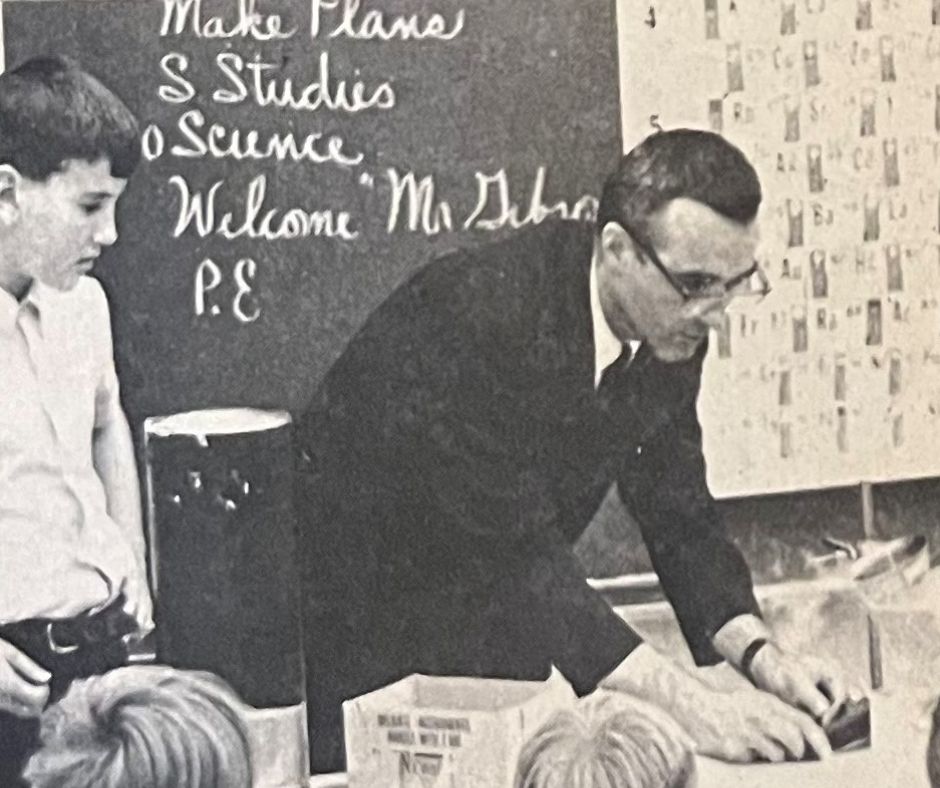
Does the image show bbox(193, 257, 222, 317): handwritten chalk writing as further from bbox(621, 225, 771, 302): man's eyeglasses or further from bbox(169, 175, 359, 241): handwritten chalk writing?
bbox(621, 225, 771, 302): man's eyeglasses

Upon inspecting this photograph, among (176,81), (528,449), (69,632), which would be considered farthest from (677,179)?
(69,632)

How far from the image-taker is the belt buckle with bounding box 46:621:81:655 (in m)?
0.81

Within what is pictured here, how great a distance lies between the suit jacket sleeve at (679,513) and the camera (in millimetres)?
828

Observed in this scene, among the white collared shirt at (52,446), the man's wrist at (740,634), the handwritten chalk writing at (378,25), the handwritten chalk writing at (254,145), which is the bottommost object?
the man's wrist at (740,634)

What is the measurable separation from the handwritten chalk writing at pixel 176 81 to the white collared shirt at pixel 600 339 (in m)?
0.25

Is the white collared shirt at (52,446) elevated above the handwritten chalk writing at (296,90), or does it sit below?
below

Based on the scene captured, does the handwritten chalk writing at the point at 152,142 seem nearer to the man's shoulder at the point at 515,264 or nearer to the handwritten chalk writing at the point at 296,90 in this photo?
the handwritten chalk writing at the point at 296,90

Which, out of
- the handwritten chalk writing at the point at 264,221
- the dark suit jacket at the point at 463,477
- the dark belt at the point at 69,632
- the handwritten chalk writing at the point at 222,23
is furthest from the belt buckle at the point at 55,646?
the handwritten chalk writing at the point at 222,23

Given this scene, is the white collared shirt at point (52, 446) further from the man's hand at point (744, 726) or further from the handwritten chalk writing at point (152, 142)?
the man's hand at point (744, 726)

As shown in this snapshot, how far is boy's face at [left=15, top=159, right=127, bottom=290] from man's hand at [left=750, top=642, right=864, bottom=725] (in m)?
0.44

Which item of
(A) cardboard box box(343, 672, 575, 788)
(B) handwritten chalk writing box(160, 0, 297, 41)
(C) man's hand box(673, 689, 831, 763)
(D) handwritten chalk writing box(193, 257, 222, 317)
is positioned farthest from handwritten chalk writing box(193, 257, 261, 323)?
(C) man's hand box(673, 689, 831, 763)

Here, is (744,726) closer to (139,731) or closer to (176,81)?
(139,731)

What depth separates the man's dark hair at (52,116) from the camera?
80cm

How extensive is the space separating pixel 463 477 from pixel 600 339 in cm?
11
